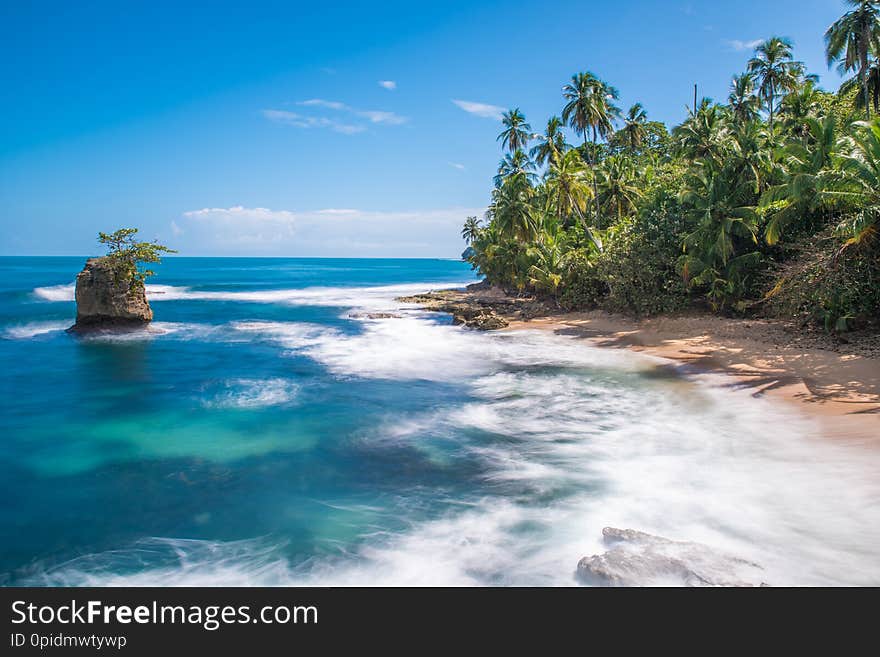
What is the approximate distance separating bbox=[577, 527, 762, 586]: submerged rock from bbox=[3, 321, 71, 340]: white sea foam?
1409 inches

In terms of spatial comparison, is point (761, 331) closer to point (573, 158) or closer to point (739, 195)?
A: point (739, 195)

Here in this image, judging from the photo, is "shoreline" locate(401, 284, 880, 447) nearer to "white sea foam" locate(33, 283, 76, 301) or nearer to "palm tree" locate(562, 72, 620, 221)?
"palm tree" locate(562, 72, 620, 221)

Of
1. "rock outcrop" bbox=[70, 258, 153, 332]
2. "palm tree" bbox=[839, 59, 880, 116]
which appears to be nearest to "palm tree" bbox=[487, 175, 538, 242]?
"palm tree" bbox=[839, 59, 880, 116]

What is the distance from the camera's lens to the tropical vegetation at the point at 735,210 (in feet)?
55.1

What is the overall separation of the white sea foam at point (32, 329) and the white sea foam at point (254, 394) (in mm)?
20347

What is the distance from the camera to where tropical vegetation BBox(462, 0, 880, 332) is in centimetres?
1680

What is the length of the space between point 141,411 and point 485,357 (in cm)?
1364

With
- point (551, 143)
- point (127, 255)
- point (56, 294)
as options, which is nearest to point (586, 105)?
point (551, 143)

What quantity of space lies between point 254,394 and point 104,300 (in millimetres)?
18637

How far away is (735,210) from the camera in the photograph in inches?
910

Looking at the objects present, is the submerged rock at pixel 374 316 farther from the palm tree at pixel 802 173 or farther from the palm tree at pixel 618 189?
the palm tree at pixel 802 173

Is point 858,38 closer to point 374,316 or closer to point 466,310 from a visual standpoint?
point 466,310

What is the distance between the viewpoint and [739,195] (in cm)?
2369
